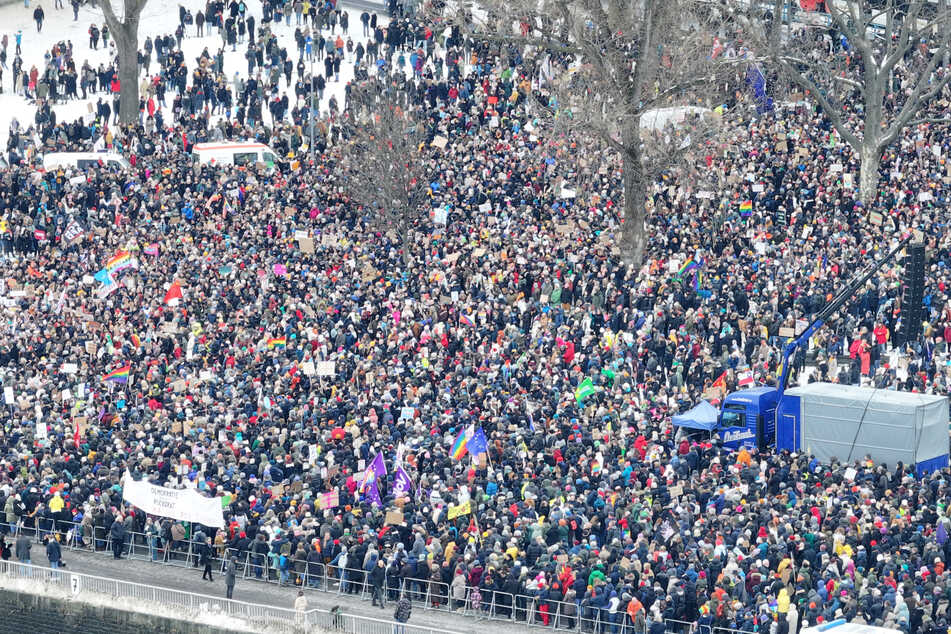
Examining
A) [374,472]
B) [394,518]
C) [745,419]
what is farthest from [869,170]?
[394,518]

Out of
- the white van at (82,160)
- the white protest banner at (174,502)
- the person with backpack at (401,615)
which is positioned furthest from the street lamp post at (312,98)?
the person with backpack at (401,615)

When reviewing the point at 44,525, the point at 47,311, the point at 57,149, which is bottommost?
the point at 44,525

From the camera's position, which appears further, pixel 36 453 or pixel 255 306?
pixel 255 306

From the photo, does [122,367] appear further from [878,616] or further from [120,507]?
[878,616]

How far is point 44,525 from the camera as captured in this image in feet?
126

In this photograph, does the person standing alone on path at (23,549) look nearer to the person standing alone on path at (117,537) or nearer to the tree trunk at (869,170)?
the person standing alone on path at (117,537)

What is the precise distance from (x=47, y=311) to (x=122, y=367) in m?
6.55

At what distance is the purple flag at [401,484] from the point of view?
36.1 metres

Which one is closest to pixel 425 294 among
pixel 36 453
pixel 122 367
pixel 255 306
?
pixel 255 306

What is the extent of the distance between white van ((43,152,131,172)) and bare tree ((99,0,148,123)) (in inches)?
192

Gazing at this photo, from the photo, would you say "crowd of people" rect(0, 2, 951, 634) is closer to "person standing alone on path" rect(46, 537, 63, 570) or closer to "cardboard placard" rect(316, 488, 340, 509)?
"person standing alone on path" rect(46, 537, 63, 570)

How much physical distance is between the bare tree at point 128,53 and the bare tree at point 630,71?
1461cm

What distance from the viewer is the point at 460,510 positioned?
115ft

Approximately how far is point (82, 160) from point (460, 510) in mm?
27931
